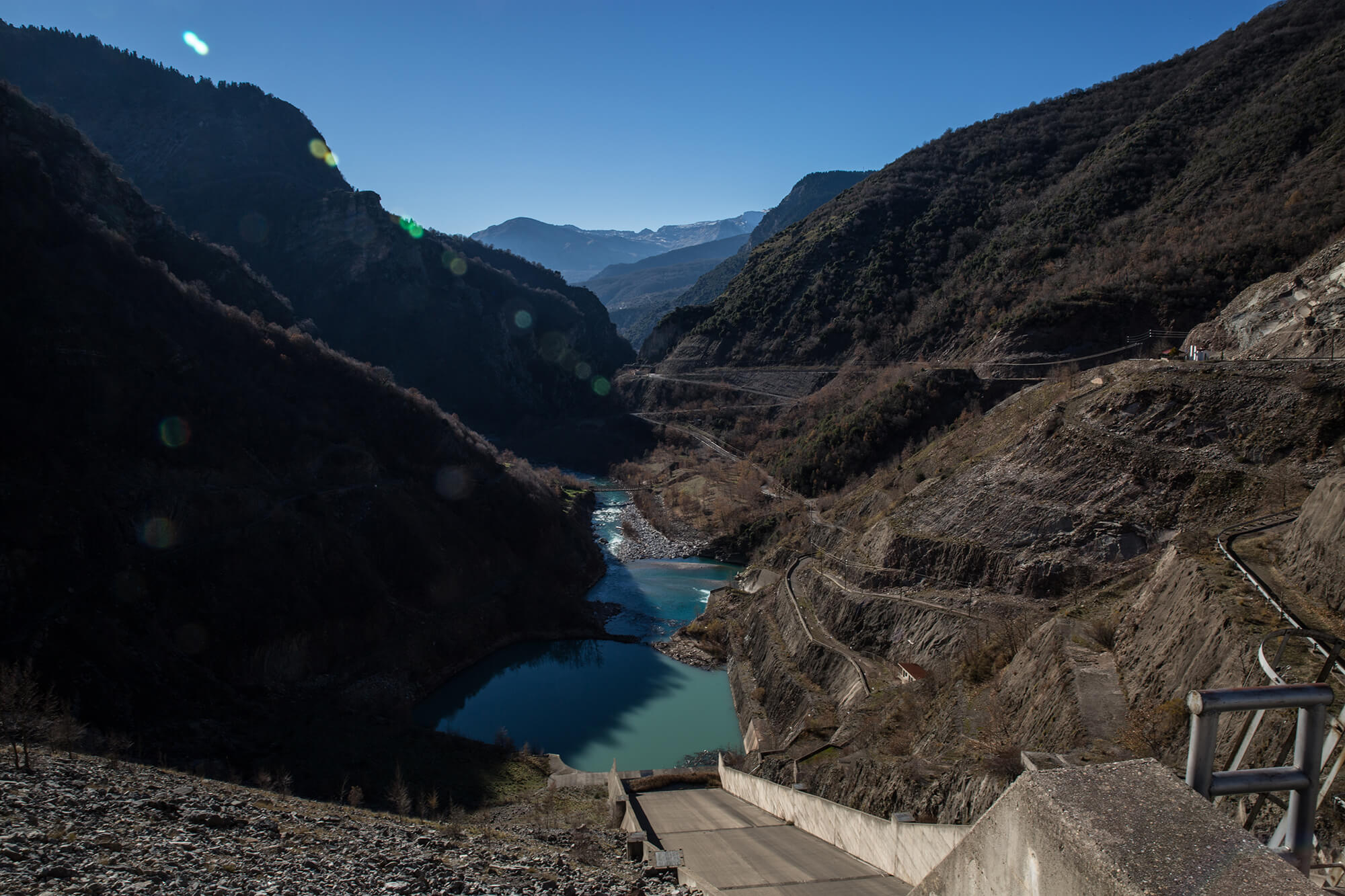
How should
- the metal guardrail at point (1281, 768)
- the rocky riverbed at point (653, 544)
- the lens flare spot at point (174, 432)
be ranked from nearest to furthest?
1. the metal guardrail at point (1281, 768)
2. the lens flare spot at point (174, 432)
3. the rocky riverbed at point (653, 544)

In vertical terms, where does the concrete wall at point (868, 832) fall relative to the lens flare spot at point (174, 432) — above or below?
below

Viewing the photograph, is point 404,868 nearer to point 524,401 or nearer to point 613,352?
point 524,401

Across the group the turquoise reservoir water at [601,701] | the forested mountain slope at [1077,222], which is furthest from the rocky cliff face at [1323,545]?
the forested mountain slope at [1077,222]

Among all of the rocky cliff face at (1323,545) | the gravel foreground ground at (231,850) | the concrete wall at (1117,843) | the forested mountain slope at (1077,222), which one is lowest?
the gravel foreground ground at (231,850)

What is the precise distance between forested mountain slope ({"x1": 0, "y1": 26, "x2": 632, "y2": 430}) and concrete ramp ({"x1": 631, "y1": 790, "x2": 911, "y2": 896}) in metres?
90.4

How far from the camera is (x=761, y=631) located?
3272 cm

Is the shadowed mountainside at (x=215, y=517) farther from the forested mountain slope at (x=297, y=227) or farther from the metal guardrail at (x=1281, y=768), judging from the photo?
the forested mountain slope at (x=297, y=227)

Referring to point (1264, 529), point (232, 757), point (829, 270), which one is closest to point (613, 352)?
point (829, 270)

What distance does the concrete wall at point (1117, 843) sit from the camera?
2.87 m

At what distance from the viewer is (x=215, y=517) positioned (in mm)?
32844

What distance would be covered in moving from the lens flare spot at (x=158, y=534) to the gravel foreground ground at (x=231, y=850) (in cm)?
1828

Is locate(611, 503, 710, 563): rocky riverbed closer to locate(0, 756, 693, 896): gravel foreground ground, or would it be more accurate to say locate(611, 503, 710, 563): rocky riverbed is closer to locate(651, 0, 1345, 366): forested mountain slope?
locate(651, 0, 1345, 366): forested mountain slope

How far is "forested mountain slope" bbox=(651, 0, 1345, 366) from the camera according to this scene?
42156mm

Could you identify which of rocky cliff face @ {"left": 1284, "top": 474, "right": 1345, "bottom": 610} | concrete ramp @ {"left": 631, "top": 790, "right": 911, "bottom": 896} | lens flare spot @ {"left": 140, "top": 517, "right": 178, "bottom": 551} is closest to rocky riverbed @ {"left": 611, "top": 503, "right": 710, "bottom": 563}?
lens flare spot @ {"left": 140, "top": 517, "right": 178, "bottom": 551}
